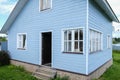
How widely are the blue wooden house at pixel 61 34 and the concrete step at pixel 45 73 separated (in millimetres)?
346

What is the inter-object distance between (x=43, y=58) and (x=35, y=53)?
2.35 feet

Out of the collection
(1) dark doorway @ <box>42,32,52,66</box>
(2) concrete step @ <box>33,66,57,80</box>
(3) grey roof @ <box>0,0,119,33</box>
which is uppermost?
(3) grey roof @ <box>0,0,119,33</box>

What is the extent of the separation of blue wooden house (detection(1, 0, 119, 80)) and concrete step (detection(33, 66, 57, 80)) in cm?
35

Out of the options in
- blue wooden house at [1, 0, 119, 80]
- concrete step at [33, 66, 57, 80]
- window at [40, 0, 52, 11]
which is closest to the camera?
blue wooden house at [1, 0, 119, 80]

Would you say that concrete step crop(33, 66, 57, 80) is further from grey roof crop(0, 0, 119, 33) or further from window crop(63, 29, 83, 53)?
grey roof crop(0, 0, 119, 33)

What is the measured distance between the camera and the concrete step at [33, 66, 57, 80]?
31.6ft

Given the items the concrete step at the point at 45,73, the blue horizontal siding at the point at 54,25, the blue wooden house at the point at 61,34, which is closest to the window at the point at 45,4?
the blue wooden house at the point at 61,34

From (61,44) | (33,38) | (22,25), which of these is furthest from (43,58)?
(22,25)

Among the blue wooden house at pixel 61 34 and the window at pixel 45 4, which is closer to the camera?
the blue wooden house at pixel 61 34

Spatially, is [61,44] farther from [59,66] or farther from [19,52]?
[19,52]

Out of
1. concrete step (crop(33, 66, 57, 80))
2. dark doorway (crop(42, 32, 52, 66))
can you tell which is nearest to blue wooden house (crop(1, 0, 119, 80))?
dark doorway (crop(42, 32, 52, 66))

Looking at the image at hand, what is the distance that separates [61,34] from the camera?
9.55m

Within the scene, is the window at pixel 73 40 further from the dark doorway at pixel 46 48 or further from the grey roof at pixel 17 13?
the grey roof at pixel 17 13

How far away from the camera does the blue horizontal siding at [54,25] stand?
28.8 feet
